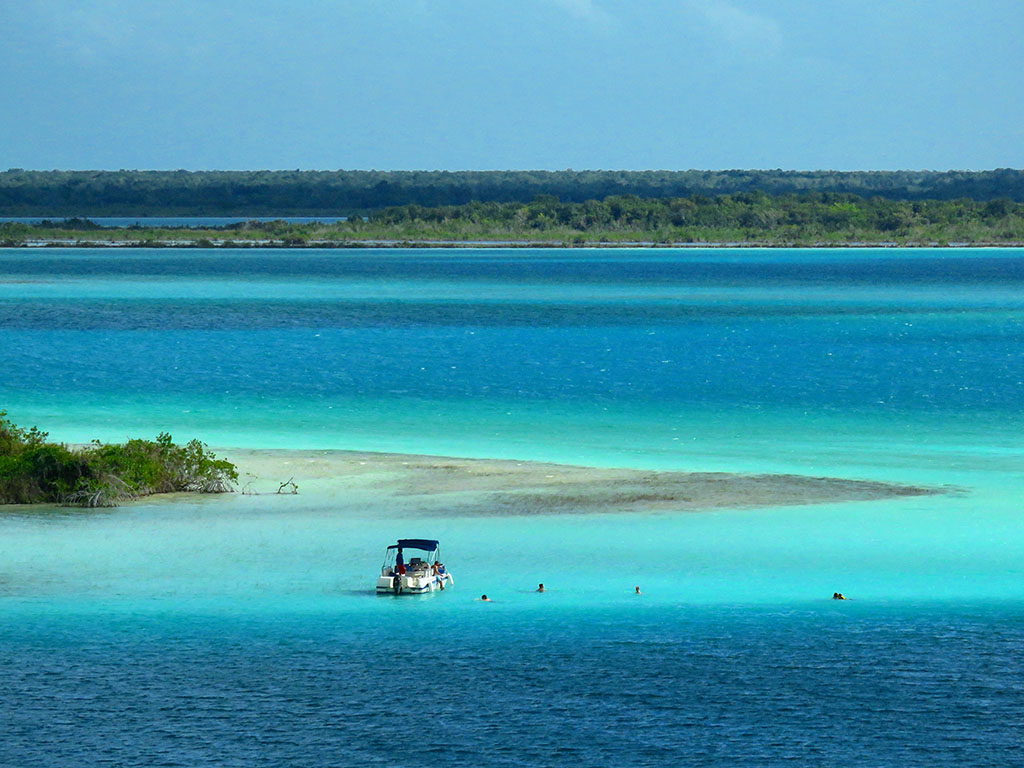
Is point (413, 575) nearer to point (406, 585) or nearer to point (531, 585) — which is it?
point (406, 585)

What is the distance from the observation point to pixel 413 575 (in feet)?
61.3

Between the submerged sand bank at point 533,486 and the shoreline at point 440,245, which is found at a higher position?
the shoreline at point 440,245

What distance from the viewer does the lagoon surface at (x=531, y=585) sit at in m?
14.0

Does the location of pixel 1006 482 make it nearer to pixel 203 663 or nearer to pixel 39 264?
pixel 203 663

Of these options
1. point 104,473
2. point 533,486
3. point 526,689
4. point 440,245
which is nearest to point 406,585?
point 526,689

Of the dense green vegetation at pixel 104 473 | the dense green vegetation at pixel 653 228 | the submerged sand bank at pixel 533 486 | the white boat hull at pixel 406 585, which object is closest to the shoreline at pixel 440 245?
the dense green vegetation at pixel 653 228

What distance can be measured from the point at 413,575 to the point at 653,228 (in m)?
172

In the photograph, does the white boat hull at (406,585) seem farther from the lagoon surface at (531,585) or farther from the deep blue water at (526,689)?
the deep blue water at (526,689)

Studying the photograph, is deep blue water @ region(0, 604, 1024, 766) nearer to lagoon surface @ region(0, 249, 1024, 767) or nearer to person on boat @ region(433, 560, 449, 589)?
lagoon surface @ region(0, 249, 1024, 767)

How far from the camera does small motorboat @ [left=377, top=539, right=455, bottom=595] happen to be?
1866 cm

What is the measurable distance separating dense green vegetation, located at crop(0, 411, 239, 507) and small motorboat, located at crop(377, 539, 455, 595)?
22.5 feet

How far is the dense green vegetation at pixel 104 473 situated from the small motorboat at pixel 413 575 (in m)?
6.85

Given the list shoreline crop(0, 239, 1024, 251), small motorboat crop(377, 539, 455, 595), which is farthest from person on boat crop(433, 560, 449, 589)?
shoreline crop(0, 239, 1024, 251)

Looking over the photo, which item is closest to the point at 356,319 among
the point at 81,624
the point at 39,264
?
the point at 81,624
